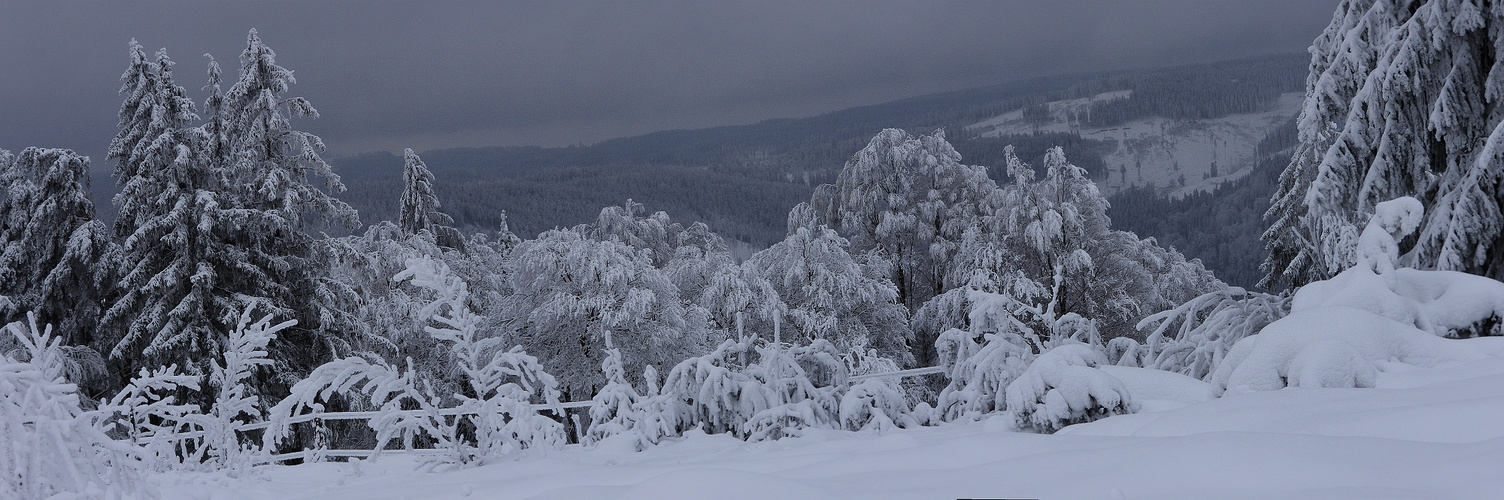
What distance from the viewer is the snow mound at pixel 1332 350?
390cm

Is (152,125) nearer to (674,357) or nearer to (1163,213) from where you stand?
(674,357)

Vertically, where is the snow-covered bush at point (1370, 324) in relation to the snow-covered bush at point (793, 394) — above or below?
above

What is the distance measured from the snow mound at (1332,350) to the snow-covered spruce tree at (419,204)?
26649 millimetres

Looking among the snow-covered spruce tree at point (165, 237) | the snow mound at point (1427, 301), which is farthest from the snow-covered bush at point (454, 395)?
the snow-covered spruce tree at point (165, 237)

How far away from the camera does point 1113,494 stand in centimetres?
228

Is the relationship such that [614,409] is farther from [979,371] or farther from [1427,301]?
[1427,301]

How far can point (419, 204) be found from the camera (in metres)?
28.2

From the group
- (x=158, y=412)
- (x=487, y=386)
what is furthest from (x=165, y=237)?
(x=487, y=386)

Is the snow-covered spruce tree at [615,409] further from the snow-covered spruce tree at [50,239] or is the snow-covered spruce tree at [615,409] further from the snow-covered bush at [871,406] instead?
the snow-covered spruce tree at [50,239]

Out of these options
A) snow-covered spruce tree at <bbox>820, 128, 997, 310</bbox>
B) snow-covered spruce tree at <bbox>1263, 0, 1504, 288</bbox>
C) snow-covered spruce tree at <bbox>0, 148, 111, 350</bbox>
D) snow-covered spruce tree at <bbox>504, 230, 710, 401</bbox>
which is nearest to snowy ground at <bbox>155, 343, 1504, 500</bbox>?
snow-covered spruce tree at <bbox>1263, 0, 1504, 288</bbox>

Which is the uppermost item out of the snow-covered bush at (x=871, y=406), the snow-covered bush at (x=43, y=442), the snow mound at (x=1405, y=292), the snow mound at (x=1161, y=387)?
the snow-covered bush at (x=43, y=442)

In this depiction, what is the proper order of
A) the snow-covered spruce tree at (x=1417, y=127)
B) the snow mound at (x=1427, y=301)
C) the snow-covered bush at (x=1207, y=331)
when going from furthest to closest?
the snow-covered spruce tree at (x=1417, y=127) < the snow-covered bush at (x=1207, y=331) < the snow mound at (x=1427, y=301)

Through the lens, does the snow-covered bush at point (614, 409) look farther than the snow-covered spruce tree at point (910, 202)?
No

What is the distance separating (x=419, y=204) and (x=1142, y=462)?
28567 mm
